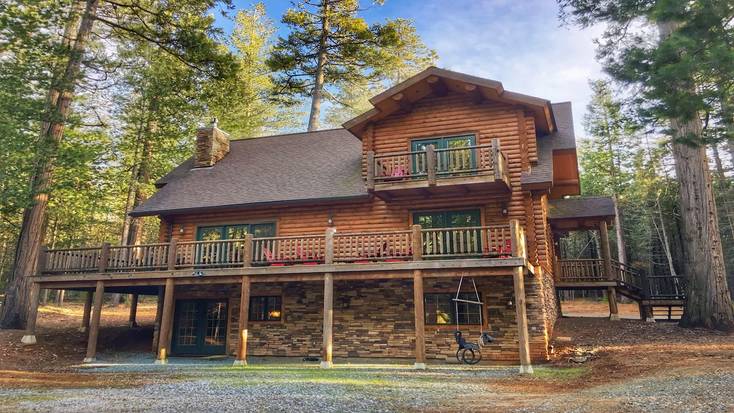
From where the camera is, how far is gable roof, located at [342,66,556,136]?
1459cm

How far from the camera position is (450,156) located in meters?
13.9

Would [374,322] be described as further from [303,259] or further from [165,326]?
[165,326]

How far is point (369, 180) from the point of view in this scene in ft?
46.9

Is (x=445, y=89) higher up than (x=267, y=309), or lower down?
higher up

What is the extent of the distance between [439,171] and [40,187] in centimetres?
1599

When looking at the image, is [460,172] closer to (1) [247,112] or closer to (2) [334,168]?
(2) [334,168]

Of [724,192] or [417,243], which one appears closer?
[417,243]

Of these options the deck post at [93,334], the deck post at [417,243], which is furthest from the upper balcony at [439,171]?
the deck post at [93,334]

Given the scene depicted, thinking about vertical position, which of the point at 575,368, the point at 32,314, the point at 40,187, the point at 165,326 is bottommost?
the point at 575,368

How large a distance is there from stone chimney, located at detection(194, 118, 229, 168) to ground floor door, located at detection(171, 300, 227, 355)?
20.5 ft

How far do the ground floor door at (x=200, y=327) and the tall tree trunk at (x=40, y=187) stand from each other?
20.7 feet

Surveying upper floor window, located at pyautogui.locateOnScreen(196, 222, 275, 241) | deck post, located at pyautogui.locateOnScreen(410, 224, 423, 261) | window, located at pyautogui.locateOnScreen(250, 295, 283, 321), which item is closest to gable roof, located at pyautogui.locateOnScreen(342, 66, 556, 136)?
upper floor window, located at pyautogui.locateOnScreen(196, 222, 275, 241)

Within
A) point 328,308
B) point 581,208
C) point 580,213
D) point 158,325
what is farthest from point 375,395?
point 581,208

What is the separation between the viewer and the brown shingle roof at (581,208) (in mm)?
18953
